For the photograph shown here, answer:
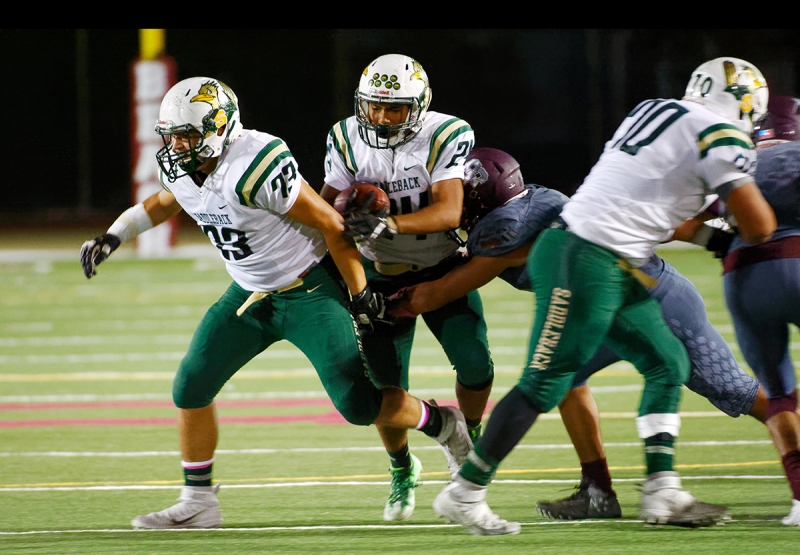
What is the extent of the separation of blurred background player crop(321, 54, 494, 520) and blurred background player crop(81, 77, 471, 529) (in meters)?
0.20

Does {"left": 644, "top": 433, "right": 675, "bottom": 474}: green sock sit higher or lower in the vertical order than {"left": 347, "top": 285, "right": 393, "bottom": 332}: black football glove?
lower

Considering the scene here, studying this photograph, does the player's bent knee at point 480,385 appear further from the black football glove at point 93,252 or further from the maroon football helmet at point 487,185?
the black football glove at point 93,252

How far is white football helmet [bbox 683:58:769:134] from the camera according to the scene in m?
3.53

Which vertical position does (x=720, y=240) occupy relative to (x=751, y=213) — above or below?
below

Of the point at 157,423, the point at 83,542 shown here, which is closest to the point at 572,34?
the point at 157,423

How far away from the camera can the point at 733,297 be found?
12.3 ft

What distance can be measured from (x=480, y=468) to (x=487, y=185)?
3.69ft

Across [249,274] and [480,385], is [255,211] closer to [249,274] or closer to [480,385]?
[249,274]

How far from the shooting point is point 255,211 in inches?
151

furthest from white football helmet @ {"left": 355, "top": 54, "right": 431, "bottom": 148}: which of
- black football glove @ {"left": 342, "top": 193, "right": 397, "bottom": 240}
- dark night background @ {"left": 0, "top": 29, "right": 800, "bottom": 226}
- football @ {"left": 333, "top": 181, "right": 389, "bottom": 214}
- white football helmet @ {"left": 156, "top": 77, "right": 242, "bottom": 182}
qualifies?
dark night background @ {"left": 0, "top": 29, "right": 800, "bottom": 226}

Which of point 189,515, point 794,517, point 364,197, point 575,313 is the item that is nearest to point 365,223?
point 364,197

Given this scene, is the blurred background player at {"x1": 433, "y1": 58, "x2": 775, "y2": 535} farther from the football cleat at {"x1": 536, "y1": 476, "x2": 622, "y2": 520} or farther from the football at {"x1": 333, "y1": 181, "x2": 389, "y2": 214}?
the football at {"x1": 333, "y1": 181, "x2": 389, "y2": 214}

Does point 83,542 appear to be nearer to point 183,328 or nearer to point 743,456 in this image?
point 743,456

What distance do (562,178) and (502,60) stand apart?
1947 millimetres
